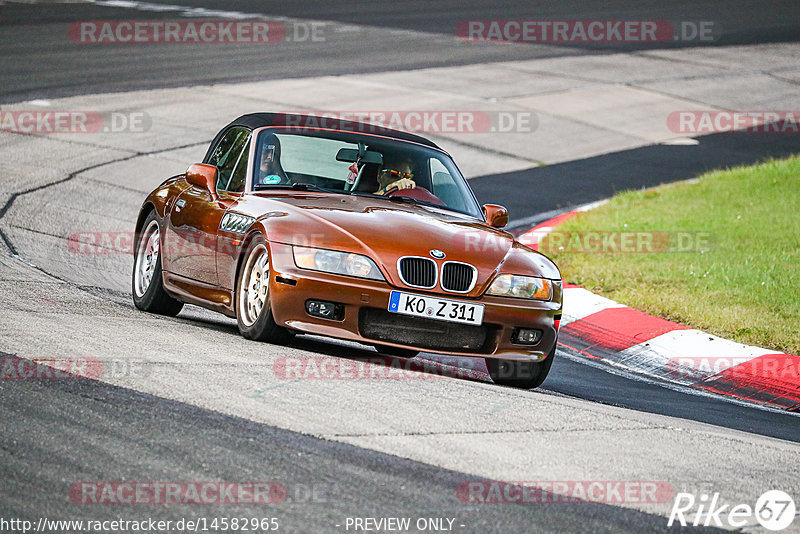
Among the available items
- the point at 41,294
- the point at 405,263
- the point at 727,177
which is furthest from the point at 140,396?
the point at 727,177

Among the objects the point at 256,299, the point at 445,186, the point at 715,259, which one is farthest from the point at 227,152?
the point at 715,259

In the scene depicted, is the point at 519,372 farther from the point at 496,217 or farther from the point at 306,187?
the point at 306,187

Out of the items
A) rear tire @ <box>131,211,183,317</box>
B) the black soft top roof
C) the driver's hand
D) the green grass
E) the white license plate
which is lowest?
the green grass

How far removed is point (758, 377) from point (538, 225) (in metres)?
5.90

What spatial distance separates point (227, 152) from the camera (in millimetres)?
9094

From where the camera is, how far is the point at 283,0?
3347cm

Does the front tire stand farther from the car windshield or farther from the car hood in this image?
the car windshield

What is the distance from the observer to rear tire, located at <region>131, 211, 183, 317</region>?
896 centimetres

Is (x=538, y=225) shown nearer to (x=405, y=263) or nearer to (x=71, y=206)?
(x=71, y=206)

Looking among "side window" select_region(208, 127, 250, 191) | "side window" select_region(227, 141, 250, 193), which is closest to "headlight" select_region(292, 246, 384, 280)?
"side window" select_region(227, 141, 250, 193)

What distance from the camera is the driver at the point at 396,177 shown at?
28.1 feet

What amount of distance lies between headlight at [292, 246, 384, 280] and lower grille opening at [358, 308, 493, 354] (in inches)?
8.5

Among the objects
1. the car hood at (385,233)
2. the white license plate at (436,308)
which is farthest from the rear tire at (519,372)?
the white license plate at (436,308)

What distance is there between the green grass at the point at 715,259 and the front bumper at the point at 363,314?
296 centimetres
